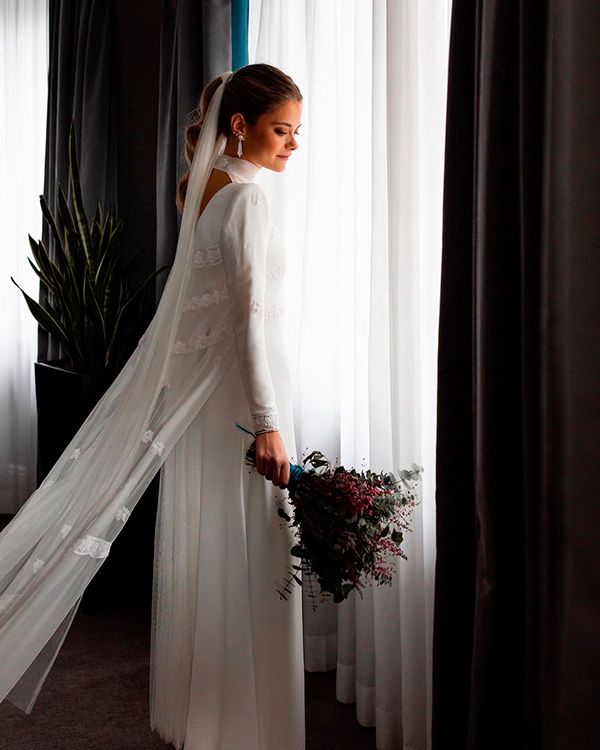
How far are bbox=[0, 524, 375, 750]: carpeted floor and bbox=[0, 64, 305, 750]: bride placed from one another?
0.41 metres

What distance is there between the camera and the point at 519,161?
5.23 ft

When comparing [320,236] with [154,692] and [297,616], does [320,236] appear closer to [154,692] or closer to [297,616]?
[297,616]

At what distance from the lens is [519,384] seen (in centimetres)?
164

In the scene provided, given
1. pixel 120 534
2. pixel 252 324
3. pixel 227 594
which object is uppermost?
pixel 252 324

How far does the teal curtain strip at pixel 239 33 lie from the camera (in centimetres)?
305

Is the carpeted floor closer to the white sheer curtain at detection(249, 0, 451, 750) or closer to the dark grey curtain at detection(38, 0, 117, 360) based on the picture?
the white sheer curtain at detection(249, 0, 451, 750)

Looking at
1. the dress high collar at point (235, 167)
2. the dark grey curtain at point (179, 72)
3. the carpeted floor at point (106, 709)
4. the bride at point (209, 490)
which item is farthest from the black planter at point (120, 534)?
the dress high collar at point (235, 167)

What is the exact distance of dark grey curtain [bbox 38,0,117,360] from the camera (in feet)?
13.3

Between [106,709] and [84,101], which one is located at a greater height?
[84,101]

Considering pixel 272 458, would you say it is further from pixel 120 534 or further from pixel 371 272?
pixel 120 534

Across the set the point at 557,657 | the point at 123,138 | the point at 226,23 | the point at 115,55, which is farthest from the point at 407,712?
the point at 115,55

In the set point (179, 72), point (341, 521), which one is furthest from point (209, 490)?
point (179, 72)

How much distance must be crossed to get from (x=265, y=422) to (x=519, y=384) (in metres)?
0.55

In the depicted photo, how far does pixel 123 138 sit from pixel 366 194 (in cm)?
201
